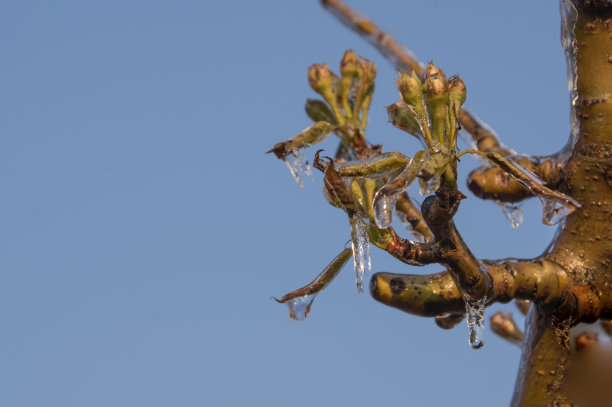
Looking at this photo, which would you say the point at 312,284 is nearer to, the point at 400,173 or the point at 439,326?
the point at 400,173

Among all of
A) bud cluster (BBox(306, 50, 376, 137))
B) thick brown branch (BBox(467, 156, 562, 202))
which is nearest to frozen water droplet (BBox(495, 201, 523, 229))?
thick brown branch (BBox(467, 156, 562, 202))

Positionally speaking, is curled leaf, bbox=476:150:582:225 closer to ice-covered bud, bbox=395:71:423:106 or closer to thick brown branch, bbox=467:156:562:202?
ice-covered bud, bbox=395:71:423:106

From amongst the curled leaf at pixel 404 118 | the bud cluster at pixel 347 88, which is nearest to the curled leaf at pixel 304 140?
the bud cluster at pixel 347 88

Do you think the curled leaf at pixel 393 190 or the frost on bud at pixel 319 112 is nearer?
the curled leaf at pixel 393 190

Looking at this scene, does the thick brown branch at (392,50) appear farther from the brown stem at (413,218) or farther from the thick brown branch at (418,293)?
the thick brown branch at (418,293)

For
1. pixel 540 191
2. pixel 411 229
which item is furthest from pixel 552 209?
pixel 411 229

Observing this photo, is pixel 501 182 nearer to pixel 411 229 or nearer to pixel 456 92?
pixel 411 229
